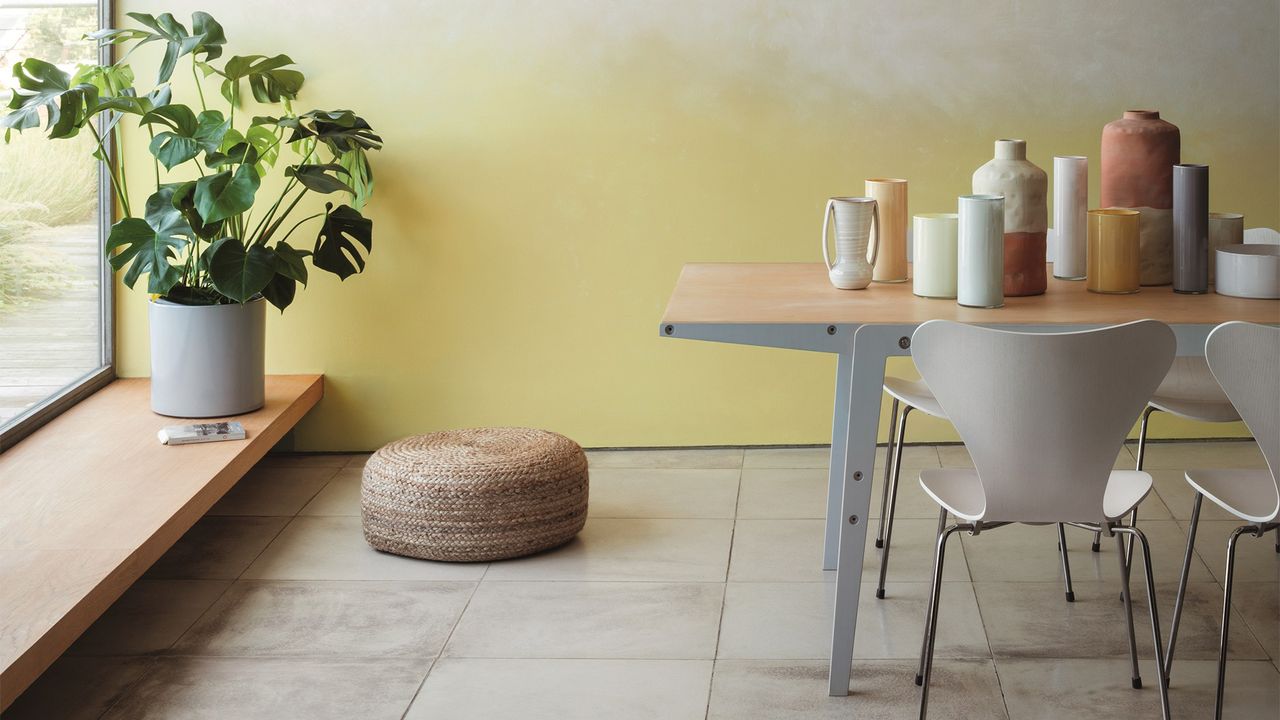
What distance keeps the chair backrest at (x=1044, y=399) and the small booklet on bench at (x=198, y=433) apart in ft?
8.02

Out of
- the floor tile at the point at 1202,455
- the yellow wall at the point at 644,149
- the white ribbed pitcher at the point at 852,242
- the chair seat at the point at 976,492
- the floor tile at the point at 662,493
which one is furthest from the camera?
the yellow wall at the point at 644,149

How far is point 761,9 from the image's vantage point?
4570mm

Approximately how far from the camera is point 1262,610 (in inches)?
125

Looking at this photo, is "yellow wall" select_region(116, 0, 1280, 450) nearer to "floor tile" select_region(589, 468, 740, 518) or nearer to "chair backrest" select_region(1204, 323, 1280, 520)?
"floor tile" select_region(589, 468, 740, 518)

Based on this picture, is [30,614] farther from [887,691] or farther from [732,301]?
[887,691]

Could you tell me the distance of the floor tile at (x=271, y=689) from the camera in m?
2.77

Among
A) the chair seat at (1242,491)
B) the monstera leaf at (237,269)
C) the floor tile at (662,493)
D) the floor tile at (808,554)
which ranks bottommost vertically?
the floor tile at (662,493)

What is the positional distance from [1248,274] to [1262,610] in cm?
90

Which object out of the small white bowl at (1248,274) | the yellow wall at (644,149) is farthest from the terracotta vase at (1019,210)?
the yellow wall at (644,149)

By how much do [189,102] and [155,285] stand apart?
0.96 meters

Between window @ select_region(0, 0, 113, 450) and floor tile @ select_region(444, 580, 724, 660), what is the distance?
1.75 metres

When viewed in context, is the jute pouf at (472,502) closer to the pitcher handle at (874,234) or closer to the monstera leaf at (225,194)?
the monstera leaf at (225,194)

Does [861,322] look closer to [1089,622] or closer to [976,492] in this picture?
[976,492]

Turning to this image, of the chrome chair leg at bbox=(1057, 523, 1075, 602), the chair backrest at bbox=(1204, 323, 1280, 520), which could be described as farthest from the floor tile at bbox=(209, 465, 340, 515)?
the chair backrest at bbox=(1204, 323, 1280, 520)
